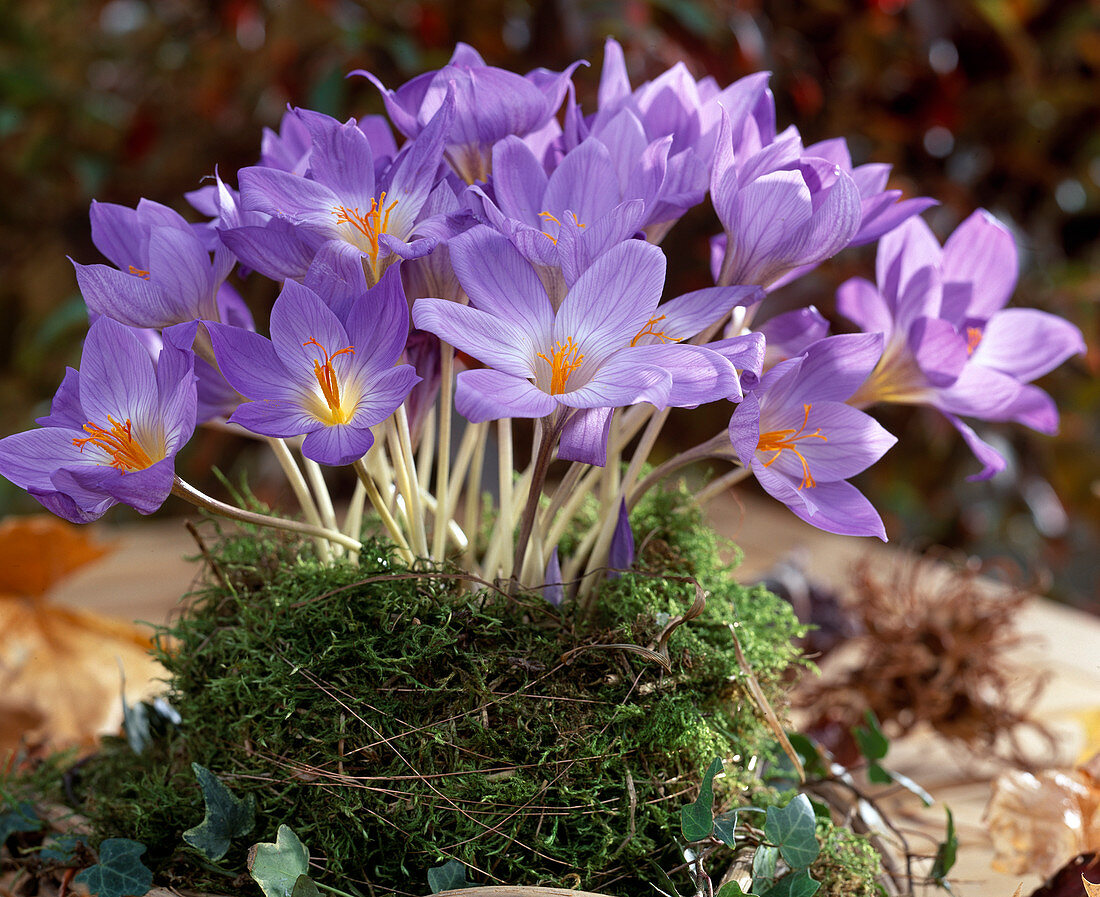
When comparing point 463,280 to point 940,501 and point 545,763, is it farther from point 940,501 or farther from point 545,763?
point 940,501

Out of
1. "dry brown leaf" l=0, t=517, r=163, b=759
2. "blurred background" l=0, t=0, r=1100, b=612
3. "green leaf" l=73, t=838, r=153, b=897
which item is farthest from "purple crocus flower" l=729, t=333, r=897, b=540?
"blurred background" l=0, t=0, r=1100, b=612

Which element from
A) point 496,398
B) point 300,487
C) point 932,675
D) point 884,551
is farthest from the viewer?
point 884,551

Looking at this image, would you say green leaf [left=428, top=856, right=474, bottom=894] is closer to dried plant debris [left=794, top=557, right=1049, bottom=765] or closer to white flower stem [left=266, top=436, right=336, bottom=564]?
white flower stem [left=266, top=436, right=336, bottom=564]

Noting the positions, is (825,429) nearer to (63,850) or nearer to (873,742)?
(873,742)

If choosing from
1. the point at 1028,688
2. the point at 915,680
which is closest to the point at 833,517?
the point at 915,680

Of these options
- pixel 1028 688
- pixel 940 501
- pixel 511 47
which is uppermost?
pixel 511 47

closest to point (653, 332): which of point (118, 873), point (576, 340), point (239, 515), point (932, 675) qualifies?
point (576, 340)
